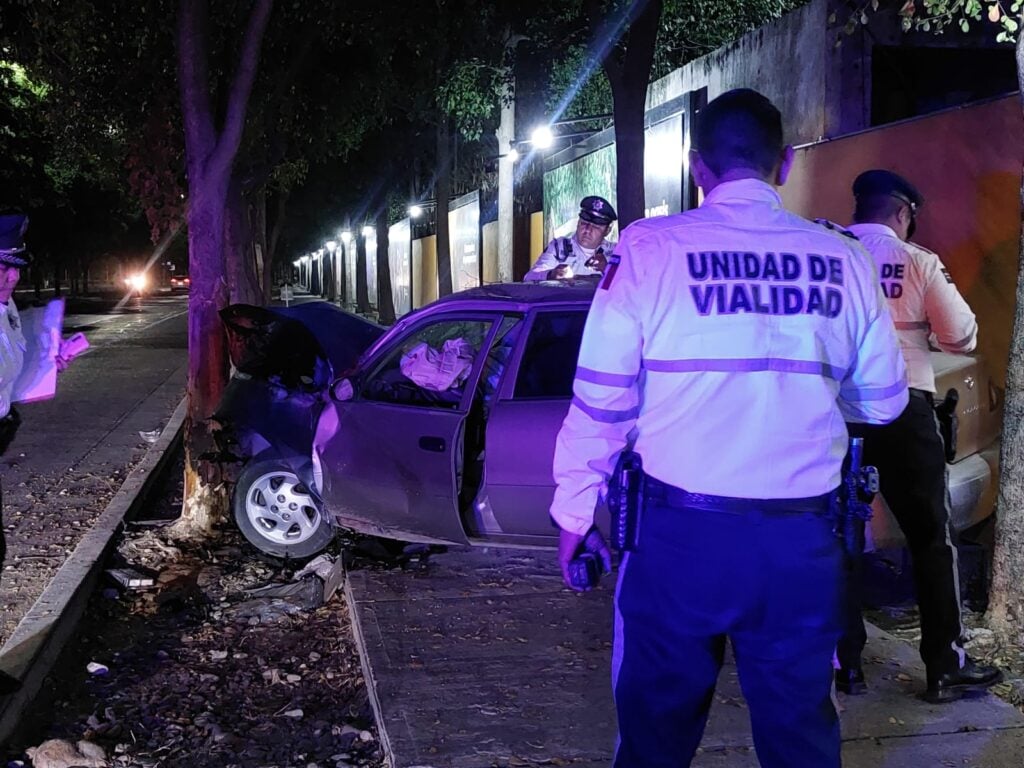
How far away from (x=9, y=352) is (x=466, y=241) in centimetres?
2016

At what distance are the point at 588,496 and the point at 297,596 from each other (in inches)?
137

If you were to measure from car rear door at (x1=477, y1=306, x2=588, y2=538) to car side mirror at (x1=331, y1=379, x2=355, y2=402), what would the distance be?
2.96 feet

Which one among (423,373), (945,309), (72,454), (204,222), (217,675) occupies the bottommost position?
(217,675)

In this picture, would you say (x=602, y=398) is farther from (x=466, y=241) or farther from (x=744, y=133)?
(x=466, y=241)

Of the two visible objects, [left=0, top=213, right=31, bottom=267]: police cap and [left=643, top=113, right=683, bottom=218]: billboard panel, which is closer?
[left=0, top=213, right=31, bottom=267]: police cap

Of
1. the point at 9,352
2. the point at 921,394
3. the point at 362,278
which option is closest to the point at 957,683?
the point at 921,394

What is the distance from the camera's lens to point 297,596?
5.46m

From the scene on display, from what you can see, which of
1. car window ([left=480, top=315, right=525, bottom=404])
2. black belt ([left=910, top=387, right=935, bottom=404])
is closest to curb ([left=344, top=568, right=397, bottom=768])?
car window ([left=480, top=315, right=525, bottom=404])

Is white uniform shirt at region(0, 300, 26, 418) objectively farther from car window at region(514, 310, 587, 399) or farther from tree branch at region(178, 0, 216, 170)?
tree branch at region(178, 0, 216, 170)

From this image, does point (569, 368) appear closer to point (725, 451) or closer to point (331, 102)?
point (725, 451)

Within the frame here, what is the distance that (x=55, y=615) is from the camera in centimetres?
495

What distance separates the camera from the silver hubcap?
609 cm

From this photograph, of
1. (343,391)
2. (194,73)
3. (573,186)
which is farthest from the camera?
(573,186)

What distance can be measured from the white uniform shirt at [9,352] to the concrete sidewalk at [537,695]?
1831 mm
